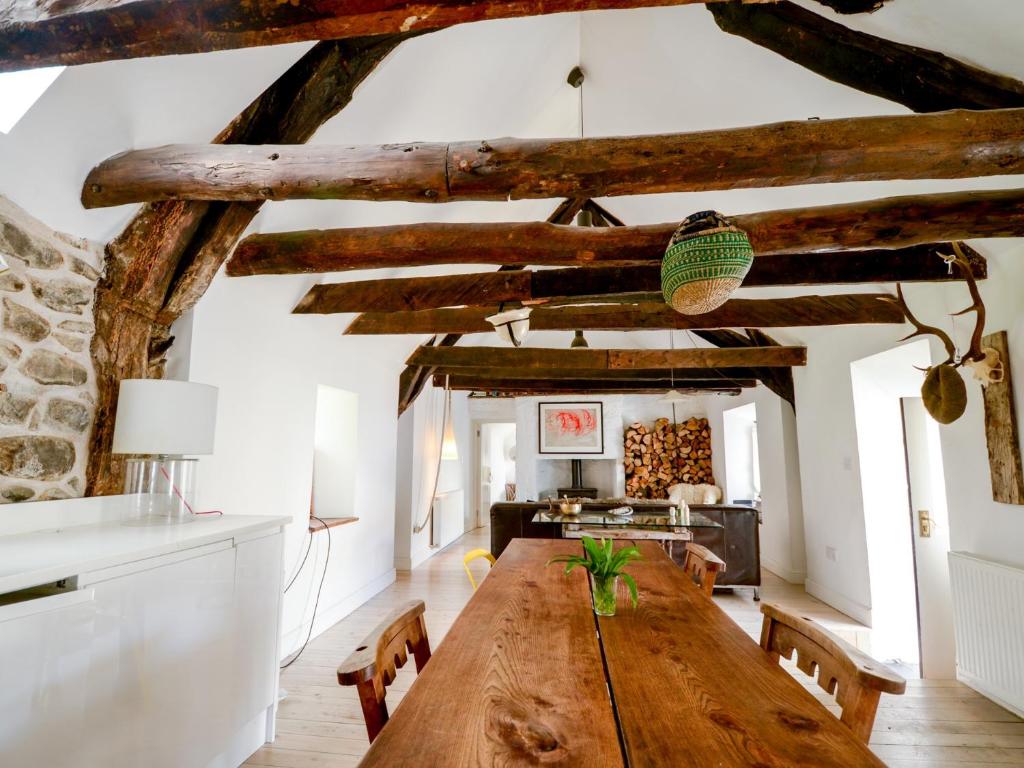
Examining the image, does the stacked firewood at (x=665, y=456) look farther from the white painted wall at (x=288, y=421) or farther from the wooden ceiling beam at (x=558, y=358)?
the white painted wall at (x=288, y=421)

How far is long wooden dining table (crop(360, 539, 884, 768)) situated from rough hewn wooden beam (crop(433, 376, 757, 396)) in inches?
203

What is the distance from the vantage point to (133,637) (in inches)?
58.6

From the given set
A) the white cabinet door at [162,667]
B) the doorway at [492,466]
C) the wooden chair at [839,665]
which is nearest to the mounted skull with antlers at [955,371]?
the wooden chair at [839,665]

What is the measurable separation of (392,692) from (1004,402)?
141 inches

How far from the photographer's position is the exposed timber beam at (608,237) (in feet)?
7.00

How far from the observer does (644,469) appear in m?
8.32

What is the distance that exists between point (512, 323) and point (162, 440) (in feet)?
5.85

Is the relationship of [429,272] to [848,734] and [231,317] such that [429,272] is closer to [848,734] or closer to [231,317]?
[231,317]

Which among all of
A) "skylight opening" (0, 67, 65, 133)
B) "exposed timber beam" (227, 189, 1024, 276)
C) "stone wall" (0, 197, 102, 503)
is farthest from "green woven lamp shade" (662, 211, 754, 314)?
"stone wall" (0, 197, 102, 503)

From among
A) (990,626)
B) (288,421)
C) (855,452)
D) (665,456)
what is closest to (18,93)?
(288,421)

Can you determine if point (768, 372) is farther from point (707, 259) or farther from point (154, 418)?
point (154, 418)

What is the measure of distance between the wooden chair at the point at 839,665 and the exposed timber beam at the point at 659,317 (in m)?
2.45

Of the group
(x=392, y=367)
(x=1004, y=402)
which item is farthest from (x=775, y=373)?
(x=392, y=367)

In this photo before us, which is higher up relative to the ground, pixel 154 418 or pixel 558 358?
pixel 558 358
